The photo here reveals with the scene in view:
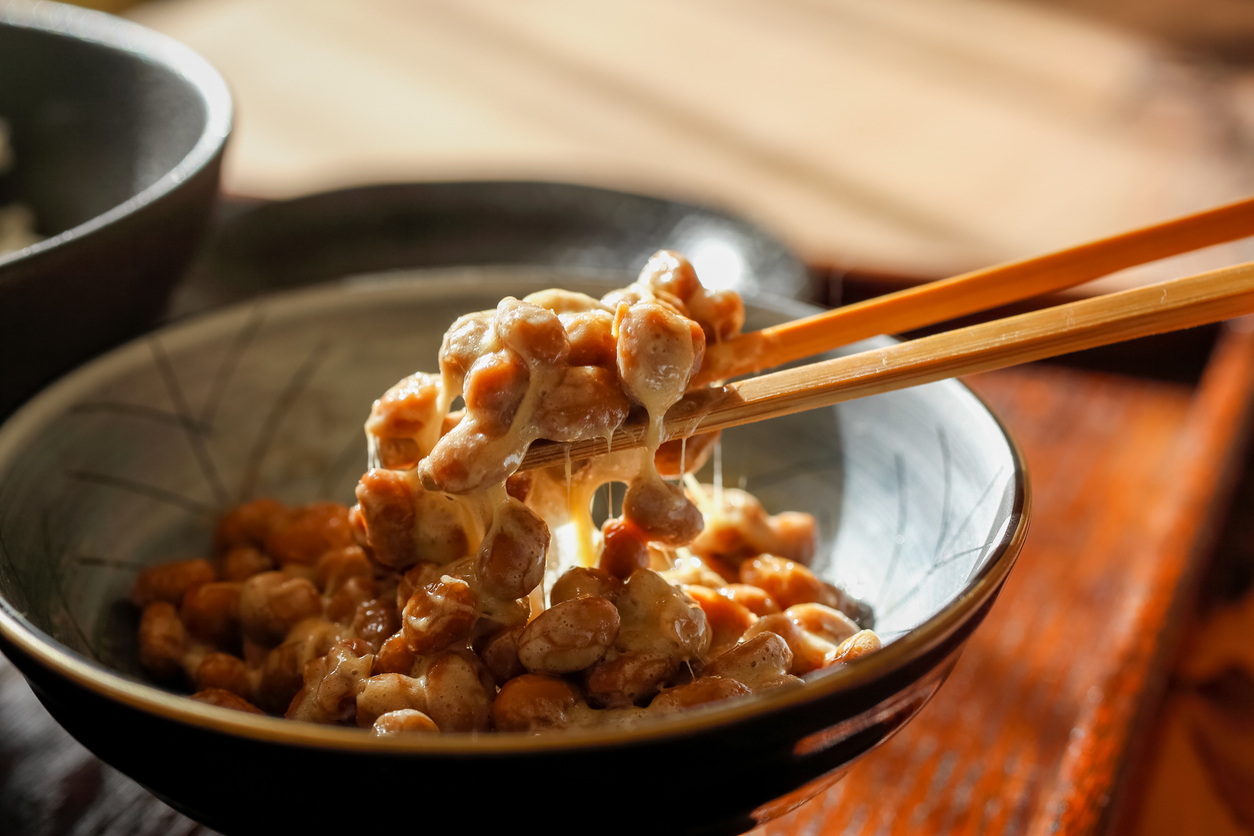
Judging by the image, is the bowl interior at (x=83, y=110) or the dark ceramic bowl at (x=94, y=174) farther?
the bowl interior at (x=83, y=110)

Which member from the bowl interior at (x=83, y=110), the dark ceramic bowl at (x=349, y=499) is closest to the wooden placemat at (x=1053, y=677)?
the dark ceramic bowl at (x=349, y=499)

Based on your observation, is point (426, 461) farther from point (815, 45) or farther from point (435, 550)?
point (815, 45)

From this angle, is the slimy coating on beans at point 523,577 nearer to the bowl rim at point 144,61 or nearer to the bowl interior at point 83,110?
the bowl rim at point 144,61

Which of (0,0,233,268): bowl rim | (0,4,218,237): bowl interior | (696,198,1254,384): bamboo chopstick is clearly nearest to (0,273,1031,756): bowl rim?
(696,198,1254,384): bamboo chopstick

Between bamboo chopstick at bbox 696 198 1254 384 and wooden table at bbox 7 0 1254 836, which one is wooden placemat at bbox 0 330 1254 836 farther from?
bamboo chopstick at bbox 696 198 1254 384

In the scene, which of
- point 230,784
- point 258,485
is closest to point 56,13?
point 258,485

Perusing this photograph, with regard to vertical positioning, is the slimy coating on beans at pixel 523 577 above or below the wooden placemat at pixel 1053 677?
above

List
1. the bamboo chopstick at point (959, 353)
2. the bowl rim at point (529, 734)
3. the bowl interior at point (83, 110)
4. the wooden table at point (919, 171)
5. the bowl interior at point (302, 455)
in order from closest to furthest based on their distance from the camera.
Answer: the bowl rim at point (529, 734), the bamboo chopstick at point (959, 353), the bowl interior at point (302, 455), the wooden table at point (919, 171), the bowl interior at point (83, 110)
